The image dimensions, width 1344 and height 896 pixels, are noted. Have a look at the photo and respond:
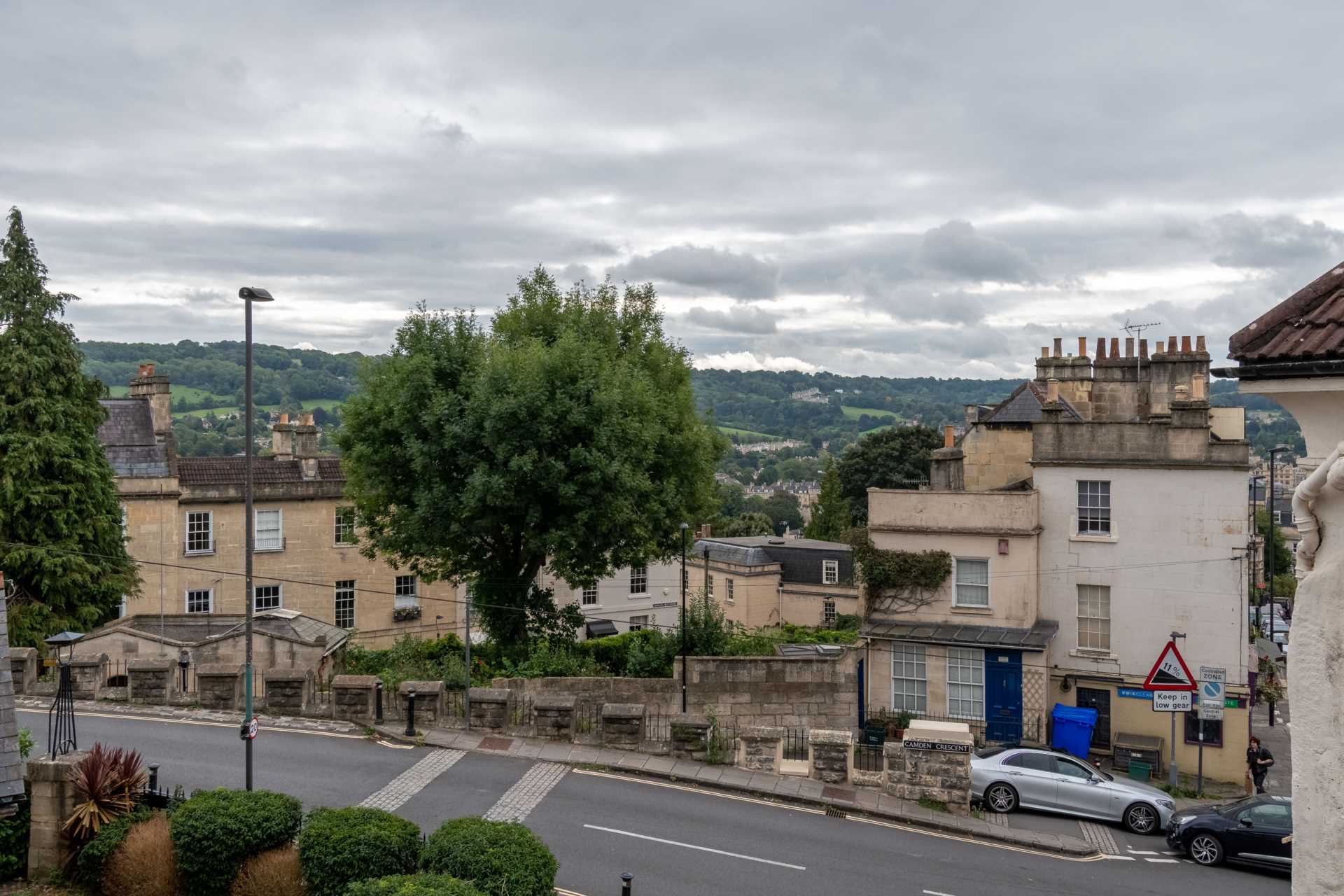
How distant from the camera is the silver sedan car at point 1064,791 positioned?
21266 millimetres

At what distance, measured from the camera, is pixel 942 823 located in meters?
19.7

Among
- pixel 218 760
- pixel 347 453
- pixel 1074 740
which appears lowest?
Result: pixel 1074 740

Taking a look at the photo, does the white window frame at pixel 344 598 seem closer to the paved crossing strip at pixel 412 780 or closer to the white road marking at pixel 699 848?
the paved crossing strip at pixel 412 780

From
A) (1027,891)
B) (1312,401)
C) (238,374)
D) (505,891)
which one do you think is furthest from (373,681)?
(238,374)

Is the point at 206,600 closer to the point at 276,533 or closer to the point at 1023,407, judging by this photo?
the point at 276,533

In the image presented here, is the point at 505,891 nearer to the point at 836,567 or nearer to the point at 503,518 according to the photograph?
the point at 503,518

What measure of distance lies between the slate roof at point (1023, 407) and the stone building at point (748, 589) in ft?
43.3

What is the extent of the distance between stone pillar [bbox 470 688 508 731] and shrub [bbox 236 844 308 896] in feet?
31.5

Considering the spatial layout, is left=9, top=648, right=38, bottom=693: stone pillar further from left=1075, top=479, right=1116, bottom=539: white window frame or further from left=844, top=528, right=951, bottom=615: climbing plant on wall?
left=1075, top=479, right=1116, bottom=539: white window frame

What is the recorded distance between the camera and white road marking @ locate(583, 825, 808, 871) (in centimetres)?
1667

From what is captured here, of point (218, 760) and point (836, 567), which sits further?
point (836, 567)

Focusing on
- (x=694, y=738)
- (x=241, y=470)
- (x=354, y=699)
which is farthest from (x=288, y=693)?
(x=241, y=470)

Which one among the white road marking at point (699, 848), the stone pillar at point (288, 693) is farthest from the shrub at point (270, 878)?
the stone pillar at point (288, 693)

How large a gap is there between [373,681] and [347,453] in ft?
28.0
